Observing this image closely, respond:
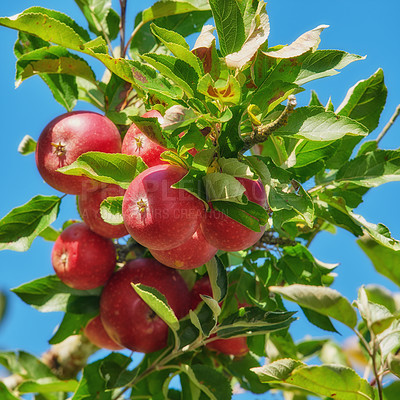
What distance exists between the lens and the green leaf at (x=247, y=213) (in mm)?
1199

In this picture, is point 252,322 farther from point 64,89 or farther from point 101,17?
point 101,17

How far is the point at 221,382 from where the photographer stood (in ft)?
5.32

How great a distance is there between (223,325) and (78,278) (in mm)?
532

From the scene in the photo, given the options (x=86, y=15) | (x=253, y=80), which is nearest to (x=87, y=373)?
(x=253, y=80)

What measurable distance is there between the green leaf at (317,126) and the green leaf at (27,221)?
2.90 feet

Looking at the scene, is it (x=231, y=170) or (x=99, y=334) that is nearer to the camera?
(x=231, y=170)

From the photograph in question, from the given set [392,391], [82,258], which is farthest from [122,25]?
[392,391]

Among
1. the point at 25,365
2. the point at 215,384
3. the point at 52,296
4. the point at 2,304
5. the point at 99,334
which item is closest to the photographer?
the point at 215,384

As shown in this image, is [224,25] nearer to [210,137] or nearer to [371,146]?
[210,137]

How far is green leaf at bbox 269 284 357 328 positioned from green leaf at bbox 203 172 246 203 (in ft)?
0.76

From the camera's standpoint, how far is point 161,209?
1.23 m

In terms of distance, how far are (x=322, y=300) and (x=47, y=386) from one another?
4.29 ft

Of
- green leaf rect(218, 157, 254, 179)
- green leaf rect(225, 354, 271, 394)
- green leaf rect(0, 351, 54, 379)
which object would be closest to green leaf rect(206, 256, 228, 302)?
green leaf rect(218, 157, 254, 179)

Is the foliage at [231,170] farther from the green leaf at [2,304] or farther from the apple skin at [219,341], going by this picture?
the green leaf at [2,304]
